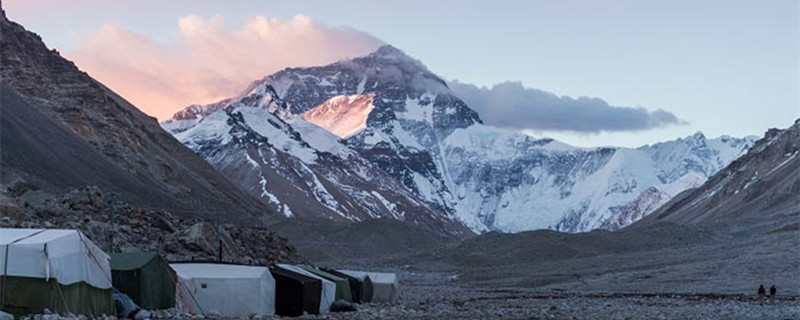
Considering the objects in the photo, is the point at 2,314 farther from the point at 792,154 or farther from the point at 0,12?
the point at 792,154

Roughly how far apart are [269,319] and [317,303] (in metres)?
6.55

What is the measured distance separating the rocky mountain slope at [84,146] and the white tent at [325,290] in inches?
1359

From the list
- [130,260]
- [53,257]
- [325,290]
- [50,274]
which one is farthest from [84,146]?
[50,274]

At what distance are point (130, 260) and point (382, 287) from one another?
22.4 meters

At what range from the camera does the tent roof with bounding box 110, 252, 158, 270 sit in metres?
32.5

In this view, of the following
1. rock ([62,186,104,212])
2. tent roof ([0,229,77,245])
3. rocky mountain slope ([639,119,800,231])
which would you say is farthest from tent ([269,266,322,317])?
rocky mountain slope ([639,119,800,231])

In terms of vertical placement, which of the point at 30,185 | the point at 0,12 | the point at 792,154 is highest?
the point at 0,12

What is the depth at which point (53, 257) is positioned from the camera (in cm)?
2742

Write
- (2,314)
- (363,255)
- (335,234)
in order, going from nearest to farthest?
(2,314) < (363,255) < (335,234)

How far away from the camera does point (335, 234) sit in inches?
6378

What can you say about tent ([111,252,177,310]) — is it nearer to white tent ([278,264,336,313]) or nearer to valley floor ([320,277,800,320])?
valley floor ([320,277,800,320])

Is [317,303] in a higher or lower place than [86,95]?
lower

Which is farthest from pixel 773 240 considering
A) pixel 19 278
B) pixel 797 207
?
pixel 19 278

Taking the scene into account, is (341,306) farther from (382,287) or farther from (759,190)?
(759,190)
